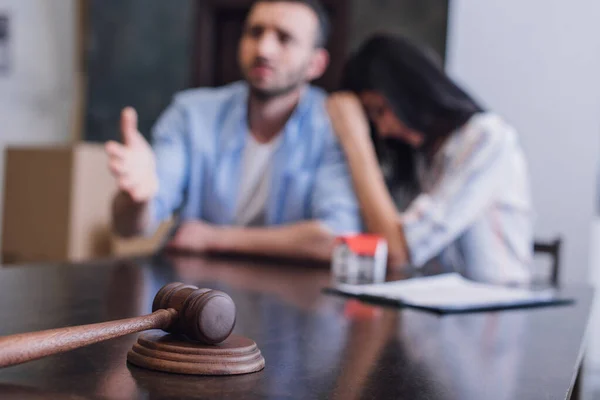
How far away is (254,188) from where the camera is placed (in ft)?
7.45

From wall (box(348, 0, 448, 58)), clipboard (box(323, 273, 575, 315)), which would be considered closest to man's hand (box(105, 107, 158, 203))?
clipboard (box(323, 273, 575, 315))

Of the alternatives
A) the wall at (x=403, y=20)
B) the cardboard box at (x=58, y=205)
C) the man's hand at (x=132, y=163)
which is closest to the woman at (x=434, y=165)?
the man's hand at (x=132, y=163)

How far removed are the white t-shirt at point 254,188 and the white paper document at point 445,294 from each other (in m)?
0.90

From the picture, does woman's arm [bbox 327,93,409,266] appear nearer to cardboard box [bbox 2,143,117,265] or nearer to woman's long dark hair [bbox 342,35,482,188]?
woman's long dark hair [bbox 342,35,482,188]

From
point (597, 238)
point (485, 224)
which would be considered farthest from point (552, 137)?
point (485, 224)

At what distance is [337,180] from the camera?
2.15 metres

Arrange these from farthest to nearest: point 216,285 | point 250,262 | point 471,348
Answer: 1. point 250,262
2. point 216,285
3. point 471,348

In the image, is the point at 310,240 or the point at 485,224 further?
the point at 485,224

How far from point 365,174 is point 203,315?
155 centimetres

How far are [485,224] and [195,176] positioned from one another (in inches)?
32.7

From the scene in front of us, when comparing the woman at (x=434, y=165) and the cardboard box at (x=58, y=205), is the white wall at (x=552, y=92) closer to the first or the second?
the woman at (x=434, y=165)

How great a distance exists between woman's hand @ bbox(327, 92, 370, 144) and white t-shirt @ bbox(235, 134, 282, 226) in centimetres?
18

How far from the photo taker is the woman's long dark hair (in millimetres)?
2232

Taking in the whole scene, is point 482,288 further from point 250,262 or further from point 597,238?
point 597,238
